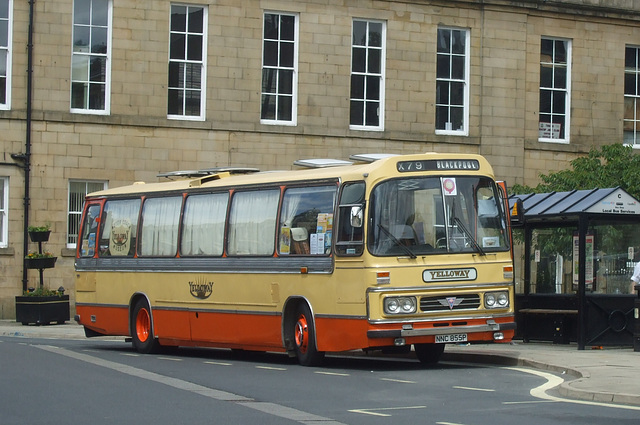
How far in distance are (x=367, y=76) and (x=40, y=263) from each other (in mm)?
10482

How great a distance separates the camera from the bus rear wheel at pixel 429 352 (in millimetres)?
18422

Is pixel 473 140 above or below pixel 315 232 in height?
above

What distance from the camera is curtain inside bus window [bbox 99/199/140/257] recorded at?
882 inches

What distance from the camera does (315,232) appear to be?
18.0 m

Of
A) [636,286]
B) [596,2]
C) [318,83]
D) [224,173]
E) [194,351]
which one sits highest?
[596,2]

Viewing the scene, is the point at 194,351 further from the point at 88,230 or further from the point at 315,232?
the point at 315,232

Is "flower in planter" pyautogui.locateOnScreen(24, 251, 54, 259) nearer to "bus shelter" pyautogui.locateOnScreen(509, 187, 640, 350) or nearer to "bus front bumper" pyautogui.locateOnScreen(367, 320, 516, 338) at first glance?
"bus shelter" pyautogui.locateOnScreen(509, 187, 640, 350)

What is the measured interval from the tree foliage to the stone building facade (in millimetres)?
5735

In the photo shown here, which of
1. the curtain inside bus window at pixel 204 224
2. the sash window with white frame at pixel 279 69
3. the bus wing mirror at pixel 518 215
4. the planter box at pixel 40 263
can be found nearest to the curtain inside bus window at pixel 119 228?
the curtain inside bus window at pixel 204 224

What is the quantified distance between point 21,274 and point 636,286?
1695 cm

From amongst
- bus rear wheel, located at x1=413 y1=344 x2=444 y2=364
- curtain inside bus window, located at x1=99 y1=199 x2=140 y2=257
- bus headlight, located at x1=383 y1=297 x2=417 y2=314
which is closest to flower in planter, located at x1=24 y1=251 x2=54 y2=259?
curtain inside bus window, located at x1=99 y1=199 x2=140 y2=257

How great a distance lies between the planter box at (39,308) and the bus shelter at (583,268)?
42.3 ft

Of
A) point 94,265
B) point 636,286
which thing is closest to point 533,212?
point 636,286

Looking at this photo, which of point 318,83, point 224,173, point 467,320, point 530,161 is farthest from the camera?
point 530,161
